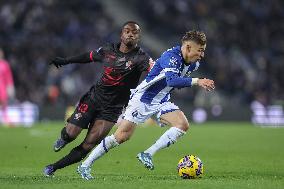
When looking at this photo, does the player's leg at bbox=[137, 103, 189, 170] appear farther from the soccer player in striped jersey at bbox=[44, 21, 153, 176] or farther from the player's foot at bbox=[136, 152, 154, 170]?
the soccer player in striped jersey at bbox=[44, 21, 153, 176]

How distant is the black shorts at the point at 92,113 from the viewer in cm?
1048

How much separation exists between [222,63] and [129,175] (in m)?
17.6

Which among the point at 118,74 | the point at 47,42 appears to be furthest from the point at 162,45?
the point at 118,74

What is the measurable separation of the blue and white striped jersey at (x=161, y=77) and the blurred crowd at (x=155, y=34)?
629 inches

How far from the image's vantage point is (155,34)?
29703 mm

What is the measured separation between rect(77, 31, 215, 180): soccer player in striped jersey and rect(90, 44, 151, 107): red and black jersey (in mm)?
214

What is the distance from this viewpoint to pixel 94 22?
28.4 meters

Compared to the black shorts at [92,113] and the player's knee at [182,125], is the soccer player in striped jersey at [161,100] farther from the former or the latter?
the black shorts at [92,113]

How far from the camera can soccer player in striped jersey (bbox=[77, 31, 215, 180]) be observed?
9.93 m

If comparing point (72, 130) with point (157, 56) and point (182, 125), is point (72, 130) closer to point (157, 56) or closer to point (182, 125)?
point (182, 125)

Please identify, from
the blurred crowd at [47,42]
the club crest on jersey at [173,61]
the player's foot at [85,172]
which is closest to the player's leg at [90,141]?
the player's foot at [85,172]

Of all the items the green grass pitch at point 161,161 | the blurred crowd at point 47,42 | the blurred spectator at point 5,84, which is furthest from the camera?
the blurred crowd at point 47,42

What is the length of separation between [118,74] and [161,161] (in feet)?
11.1

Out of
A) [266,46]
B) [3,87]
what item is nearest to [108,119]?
[3,87]
